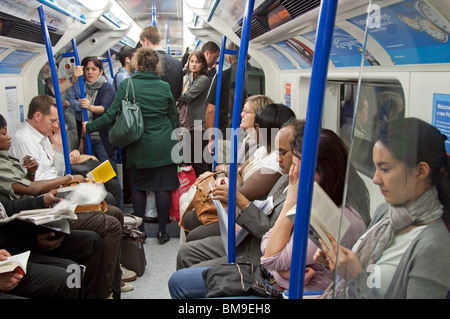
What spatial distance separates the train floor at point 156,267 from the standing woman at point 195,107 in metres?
0.91

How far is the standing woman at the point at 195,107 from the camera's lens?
5.00 m

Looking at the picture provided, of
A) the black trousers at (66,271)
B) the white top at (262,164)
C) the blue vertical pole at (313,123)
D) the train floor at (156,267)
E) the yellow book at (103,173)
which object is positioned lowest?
the train floor at (156,267)

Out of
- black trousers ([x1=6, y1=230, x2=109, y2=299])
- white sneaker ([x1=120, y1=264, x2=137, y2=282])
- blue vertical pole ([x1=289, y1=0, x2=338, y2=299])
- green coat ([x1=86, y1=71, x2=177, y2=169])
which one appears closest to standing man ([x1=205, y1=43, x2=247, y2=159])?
green coat ([x1=86, y1=71, x2=177, y2=169])

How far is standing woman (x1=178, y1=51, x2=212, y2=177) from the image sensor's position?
5.00 m

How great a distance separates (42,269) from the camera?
2.33m

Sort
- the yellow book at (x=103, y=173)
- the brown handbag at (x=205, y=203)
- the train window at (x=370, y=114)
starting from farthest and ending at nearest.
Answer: the yellow book at (x=103, y=173), the brown handbag at (x=205, y=203), the train window at (x=370, y=114)

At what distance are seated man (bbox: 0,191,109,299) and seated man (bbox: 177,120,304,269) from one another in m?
0.53

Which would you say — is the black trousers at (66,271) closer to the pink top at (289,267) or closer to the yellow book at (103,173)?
the yellow book at (103,173)

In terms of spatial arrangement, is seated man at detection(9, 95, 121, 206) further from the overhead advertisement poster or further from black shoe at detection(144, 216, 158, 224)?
the overhead advertisement poster

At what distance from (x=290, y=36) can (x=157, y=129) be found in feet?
4.79

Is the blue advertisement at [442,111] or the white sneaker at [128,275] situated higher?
the blue advertisement at [442,111]

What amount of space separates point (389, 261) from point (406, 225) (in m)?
0.09

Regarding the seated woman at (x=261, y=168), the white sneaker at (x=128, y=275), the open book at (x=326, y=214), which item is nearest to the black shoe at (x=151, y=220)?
the white sneaker at (x=128, y=275)
